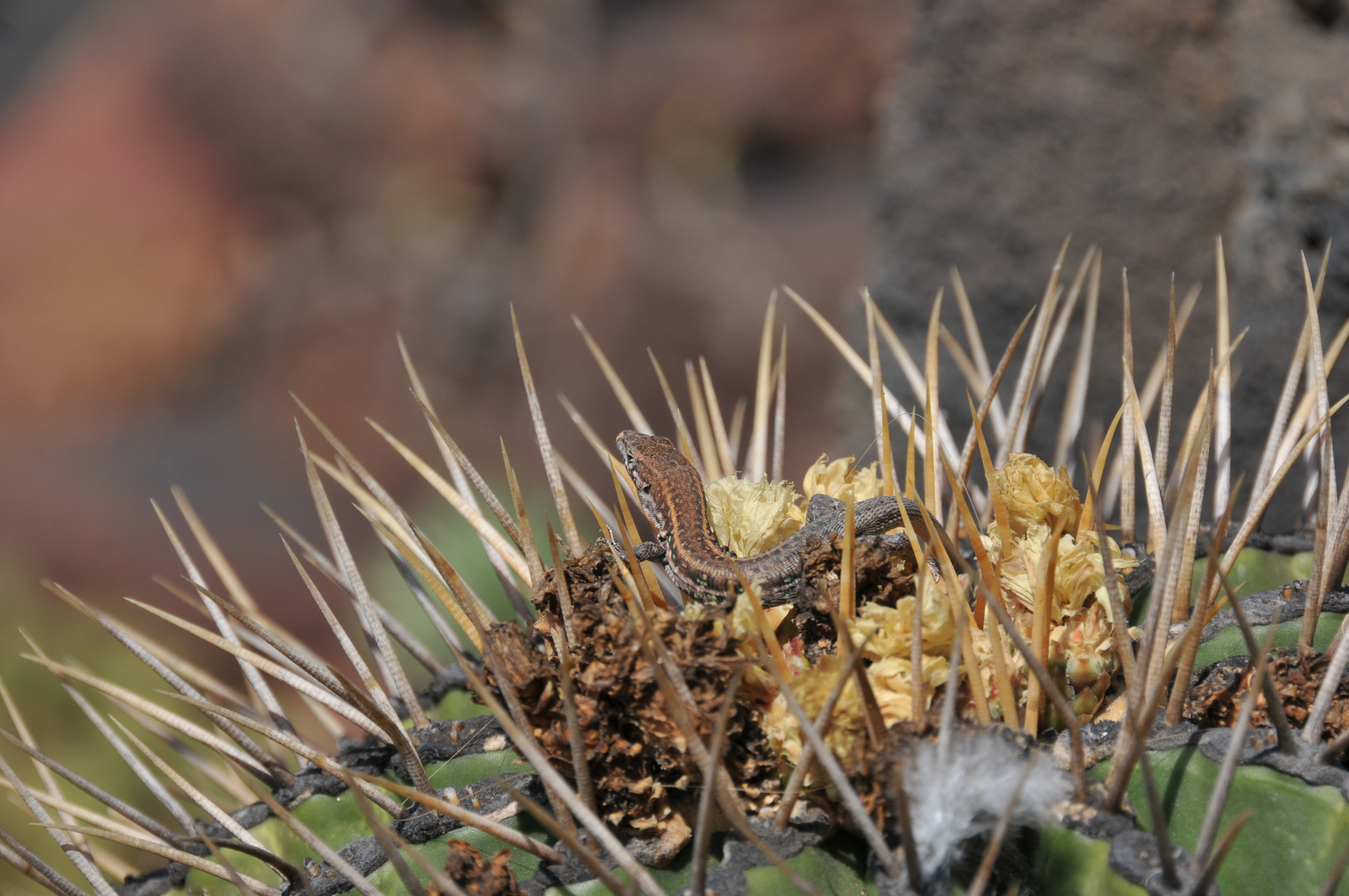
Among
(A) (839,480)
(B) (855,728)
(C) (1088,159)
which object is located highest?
(C) (1088,159)

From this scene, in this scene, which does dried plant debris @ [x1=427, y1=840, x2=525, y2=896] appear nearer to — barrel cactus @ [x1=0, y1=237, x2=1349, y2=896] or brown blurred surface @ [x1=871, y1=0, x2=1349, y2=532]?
barrel cactus @ [x1=0, y1=237, x2=1349, y2=896]

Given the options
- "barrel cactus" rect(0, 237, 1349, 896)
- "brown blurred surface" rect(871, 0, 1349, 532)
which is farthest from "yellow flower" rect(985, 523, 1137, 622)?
"brown blurred surface" rect(871, 0, 1349, 532)

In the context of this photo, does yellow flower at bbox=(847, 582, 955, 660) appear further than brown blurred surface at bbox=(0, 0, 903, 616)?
No

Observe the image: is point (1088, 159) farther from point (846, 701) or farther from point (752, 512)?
point (846, 701)

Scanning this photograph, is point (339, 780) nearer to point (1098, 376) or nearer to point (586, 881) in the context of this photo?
point (586, 881)

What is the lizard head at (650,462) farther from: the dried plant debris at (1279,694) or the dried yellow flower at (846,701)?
the dried plant debris at (1279,694)

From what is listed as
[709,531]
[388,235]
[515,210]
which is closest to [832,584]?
[709,531]

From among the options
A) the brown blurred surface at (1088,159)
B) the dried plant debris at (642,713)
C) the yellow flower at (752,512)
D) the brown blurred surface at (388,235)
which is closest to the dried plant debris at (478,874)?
the dried plant debris at (642,713)
